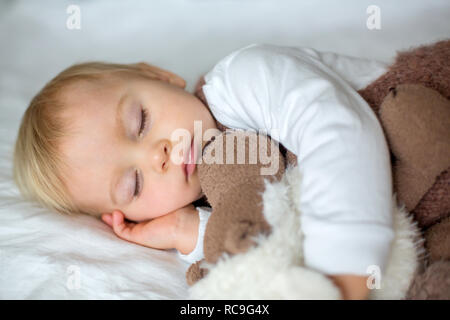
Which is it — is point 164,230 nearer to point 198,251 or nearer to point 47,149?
point 198,251

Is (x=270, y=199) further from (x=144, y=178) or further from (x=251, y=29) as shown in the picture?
(x=251, y=29)

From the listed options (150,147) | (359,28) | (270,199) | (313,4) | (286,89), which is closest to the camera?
(270,199)

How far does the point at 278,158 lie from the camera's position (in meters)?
0.90

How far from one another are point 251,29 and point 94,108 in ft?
3.02

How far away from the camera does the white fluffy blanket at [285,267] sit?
66cm

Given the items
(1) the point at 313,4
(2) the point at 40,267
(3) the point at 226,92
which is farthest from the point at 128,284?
(1) the point at 313,4

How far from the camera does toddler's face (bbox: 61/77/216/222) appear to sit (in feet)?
3.24

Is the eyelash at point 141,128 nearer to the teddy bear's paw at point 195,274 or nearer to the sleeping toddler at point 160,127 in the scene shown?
the sleeping toddler at point 160,127

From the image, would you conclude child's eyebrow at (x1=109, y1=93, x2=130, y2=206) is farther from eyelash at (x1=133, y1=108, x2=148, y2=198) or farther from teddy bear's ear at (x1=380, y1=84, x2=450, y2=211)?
teddy bear's ear at (x1=380, y1=84, x2=450, y2=211)

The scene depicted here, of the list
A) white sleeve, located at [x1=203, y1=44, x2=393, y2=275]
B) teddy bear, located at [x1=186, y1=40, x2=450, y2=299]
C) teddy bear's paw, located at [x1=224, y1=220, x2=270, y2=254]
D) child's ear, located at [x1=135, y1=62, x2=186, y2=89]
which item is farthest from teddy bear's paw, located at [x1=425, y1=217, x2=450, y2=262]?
child's ear, located at [x1=135, y1=62, x2=186, y2=89]

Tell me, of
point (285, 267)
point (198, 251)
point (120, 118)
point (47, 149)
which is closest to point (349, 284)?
point (285, 267)

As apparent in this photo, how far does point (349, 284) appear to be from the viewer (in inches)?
27.0

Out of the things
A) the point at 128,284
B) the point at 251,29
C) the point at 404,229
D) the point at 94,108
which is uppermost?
the point at 251,29

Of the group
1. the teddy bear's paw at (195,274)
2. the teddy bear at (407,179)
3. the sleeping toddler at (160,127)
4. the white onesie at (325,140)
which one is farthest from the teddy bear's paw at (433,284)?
the teddy bear's paw at (195,274)
